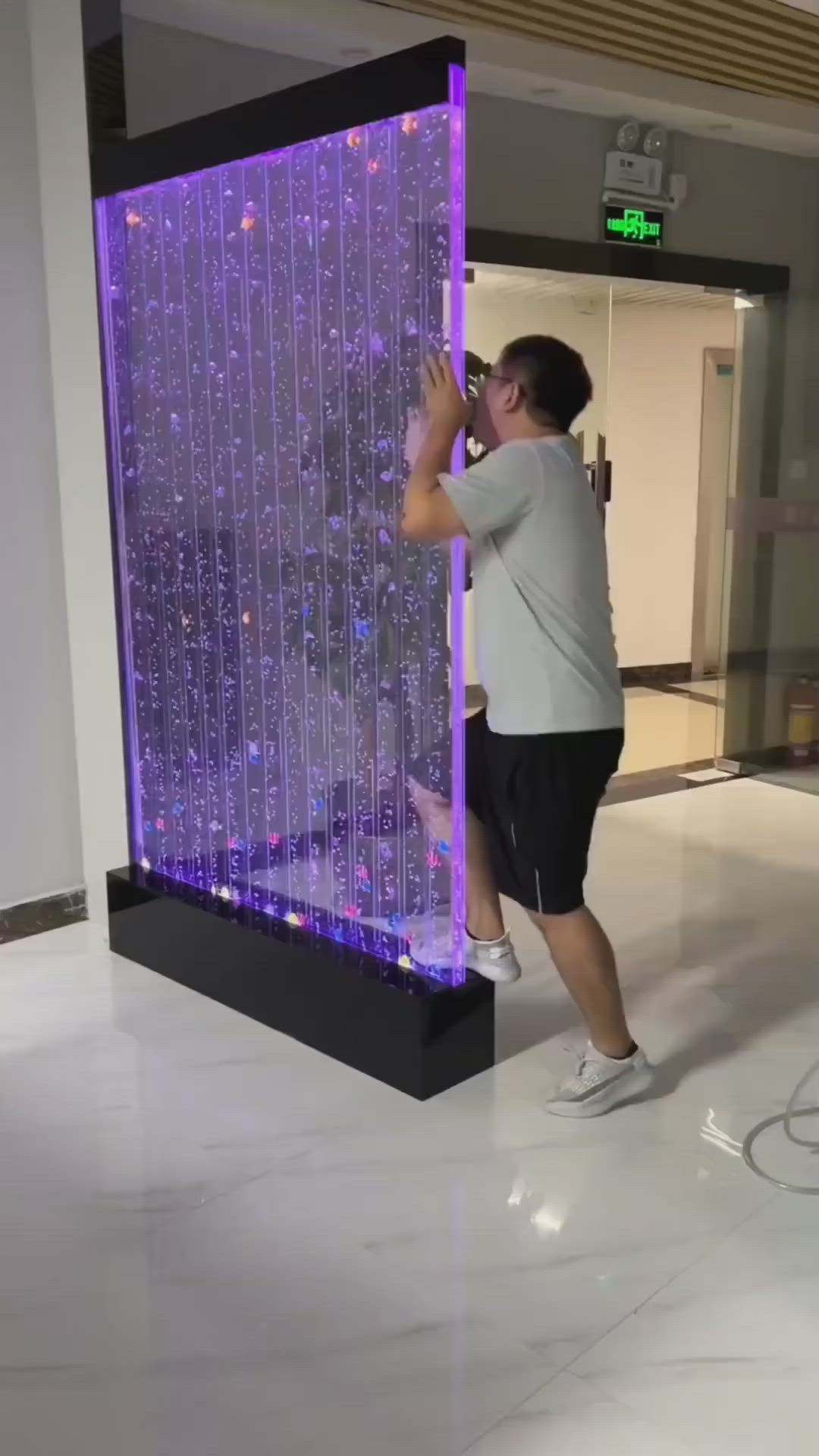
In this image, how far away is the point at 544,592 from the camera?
7.54 feet

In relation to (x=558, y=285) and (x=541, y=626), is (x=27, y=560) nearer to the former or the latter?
(x=541, y=626)

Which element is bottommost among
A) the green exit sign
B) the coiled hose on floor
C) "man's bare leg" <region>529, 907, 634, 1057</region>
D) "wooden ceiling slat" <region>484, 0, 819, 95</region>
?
the coiled hose on floor

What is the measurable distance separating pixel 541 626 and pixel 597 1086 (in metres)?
0.87

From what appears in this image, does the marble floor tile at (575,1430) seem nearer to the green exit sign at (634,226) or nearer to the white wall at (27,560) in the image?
the white wall at (27,560)

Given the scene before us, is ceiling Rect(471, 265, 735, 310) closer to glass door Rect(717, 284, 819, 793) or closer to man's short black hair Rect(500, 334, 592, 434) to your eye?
glass door Rect(717, 284, 819, 793)

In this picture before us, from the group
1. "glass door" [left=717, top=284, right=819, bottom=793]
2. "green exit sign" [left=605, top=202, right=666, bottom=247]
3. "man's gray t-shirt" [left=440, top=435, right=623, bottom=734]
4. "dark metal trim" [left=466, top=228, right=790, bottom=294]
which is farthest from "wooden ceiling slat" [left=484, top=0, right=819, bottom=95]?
"man's gray t-shirt" [left=440, top=435, right=623, bottom=734]

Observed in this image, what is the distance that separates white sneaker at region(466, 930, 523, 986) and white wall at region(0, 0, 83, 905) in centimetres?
114

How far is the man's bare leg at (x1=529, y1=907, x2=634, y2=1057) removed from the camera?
7.85 feet

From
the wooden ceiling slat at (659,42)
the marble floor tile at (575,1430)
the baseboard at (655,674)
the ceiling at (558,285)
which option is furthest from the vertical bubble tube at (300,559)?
the baseboard at (655,674)

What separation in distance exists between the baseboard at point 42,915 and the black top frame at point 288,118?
1738 mm


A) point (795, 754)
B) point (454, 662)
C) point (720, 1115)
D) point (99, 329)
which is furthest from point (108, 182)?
point (795, 754)

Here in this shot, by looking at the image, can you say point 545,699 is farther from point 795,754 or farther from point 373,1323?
point 795,754

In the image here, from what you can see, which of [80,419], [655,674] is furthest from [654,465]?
[80,419]

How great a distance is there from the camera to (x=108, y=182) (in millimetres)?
2869
